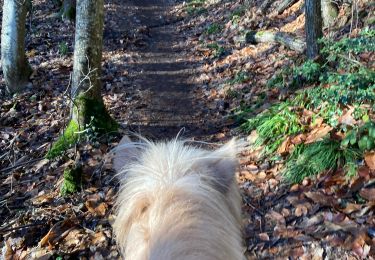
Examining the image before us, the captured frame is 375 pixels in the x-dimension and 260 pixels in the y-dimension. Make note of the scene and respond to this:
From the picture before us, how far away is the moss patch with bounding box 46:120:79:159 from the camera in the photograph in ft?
19.1

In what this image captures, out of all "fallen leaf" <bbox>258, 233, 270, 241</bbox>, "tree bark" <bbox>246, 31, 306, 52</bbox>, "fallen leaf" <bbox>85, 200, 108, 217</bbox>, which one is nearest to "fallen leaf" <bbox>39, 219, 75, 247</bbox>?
"fallen leaf" <bbox>85, 200, 108, 217</bbox>

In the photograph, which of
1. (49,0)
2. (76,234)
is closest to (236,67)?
(76,234)

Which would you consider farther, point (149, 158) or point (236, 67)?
point (236, 67)

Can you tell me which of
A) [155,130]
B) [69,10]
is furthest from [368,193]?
[69,10]

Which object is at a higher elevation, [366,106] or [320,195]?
[366,106]

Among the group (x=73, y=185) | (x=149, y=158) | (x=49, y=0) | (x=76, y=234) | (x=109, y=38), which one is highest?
(x=49, y=0)

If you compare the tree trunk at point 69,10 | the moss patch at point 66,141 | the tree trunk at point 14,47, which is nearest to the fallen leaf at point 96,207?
the moss patch at point 66,141

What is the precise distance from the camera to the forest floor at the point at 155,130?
4.14 m

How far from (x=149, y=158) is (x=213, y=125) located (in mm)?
4532

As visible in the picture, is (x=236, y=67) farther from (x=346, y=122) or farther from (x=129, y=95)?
(x=346, y=122)

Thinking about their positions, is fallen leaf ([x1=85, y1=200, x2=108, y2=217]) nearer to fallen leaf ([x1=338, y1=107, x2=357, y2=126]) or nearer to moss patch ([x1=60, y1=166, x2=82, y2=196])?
moss patch ([x1=60, y1=166, x2=82, y2=196])

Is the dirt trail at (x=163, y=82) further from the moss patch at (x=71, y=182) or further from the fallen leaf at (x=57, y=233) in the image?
the fallen leaf at (x=57, y=233)

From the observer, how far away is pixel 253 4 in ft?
39.0

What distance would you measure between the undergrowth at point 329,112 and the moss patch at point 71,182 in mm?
2451
